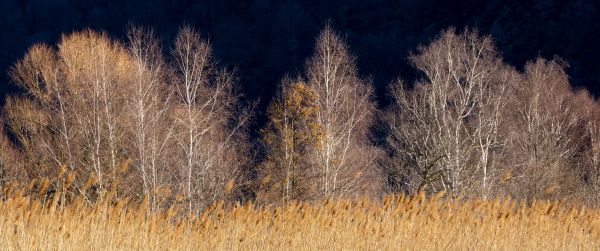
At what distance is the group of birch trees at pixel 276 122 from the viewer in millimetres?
22891

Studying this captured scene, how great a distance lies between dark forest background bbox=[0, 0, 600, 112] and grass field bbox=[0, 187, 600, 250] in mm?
58330

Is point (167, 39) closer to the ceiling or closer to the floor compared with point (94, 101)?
closer to the ceiling

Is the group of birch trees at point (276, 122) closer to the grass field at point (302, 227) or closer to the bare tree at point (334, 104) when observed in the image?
the bare tree at point (334, 104)

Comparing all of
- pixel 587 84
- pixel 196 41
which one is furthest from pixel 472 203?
pixel 587 84

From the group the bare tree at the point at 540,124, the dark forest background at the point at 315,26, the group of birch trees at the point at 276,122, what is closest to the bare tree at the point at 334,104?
the group of birch trees at the point at 276,122

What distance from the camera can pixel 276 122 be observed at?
3241 centimetres

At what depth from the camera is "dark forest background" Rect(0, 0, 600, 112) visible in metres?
77.5

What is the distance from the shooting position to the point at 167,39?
110m

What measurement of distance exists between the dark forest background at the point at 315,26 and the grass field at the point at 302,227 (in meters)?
58.3

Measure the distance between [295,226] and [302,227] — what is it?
60mm

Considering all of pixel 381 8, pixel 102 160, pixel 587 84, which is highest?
pixel 381 8

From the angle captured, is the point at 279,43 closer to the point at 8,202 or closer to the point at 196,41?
the point at 196,41

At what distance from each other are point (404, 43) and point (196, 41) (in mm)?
78722

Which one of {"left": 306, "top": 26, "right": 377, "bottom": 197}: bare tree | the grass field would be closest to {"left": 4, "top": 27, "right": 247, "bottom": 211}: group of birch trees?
{"left": 306, "top": 26, "right": 377, "bottom": 197}: bare tree
